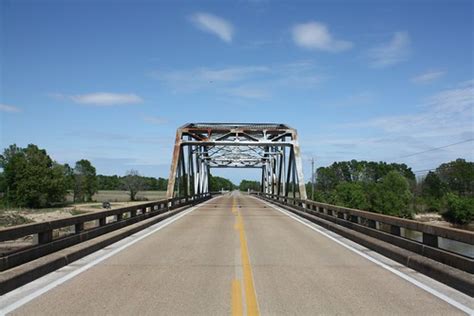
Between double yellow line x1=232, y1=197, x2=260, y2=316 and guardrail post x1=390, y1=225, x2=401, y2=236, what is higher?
guardrail post x1=390, y1=225, x2=401, y2=236

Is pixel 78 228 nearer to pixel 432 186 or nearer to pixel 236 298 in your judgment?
pixel 236 298

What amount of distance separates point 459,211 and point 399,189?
21756 millimetres

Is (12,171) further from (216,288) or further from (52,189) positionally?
(216,288)

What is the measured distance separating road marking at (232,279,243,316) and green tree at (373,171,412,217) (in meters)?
84.8

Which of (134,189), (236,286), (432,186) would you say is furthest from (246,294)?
(432,186)

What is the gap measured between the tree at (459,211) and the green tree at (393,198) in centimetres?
783

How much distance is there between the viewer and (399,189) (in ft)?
326

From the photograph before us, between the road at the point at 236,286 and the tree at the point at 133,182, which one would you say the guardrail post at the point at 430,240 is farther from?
the tree at the point at 133,182

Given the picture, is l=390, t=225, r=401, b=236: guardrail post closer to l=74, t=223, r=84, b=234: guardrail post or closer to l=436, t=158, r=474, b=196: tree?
l=74, t=223, r=84, b=234: guardrail post

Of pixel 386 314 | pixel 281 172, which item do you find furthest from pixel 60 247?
pixel 281 172

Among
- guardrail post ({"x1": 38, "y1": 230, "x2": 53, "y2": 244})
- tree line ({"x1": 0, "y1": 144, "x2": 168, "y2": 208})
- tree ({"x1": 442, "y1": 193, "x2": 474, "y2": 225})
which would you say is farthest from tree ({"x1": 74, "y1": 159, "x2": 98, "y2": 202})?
guardrail post ({"x1": 38, "y1": 230, "x2": 53, "y2": 244})

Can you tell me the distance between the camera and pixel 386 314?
5762 mm

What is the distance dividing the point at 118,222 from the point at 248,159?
199ft

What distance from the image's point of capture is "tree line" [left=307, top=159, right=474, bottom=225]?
8519cm
